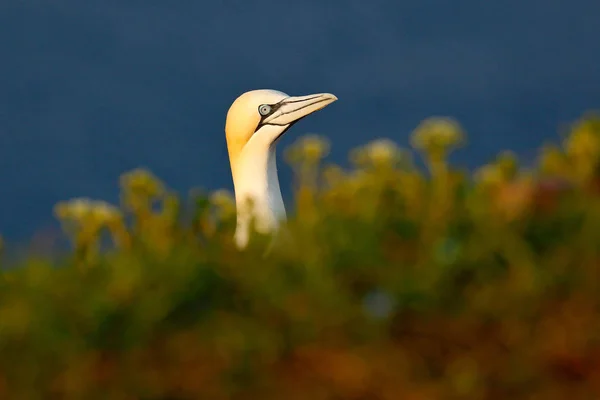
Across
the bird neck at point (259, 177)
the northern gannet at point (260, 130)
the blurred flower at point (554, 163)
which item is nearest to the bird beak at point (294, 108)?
the northern gannet at point (260, 130)

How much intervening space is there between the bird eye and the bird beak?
0.17 ft

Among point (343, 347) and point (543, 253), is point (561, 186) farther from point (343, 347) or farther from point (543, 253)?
point (343, 347)

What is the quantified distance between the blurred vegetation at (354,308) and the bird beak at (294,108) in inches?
196

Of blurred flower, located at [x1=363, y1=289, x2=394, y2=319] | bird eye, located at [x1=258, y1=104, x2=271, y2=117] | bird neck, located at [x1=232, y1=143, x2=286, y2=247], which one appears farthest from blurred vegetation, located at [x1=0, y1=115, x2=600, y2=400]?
bird eye, located at [x1=258, y1=104, x2=271, y2=117]

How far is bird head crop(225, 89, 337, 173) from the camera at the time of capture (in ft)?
29.0

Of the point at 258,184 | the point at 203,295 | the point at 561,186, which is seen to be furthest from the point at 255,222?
the point at 258,184

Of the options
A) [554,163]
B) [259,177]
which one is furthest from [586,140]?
[259,177]

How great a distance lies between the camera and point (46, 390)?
3.32 m

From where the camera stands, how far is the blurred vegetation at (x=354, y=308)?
3146 mm

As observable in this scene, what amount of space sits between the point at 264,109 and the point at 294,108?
10.0 inches

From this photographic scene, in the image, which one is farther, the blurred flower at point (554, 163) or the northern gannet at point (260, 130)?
the northern gannet at point (260, 130)

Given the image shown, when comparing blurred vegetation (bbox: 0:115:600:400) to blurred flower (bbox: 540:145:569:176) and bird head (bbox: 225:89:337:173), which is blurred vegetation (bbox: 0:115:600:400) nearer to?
blurred flower (bbox: 540:145:569:176)

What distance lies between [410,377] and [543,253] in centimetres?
70

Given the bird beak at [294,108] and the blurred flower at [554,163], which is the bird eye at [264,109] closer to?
the bird beak at [294,108]
